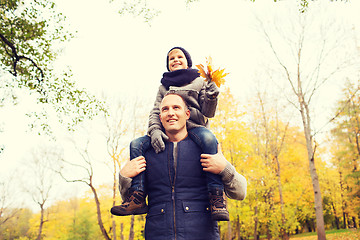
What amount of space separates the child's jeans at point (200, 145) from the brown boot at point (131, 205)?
0.06m

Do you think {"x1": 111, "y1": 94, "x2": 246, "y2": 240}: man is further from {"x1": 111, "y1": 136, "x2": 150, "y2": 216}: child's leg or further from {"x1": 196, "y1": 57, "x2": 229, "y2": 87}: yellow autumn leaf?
{"x1": 196, "y1": 57, "x2": 229, "y2": 87}: yellow autumn leaf

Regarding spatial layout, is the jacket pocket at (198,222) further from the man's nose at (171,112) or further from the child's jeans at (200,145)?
the man's nose at (171,112)

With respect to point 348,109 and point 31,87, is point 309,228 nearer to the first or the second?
point 348,109

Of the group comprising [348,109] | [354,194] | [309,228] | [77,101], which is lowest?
[309,228]

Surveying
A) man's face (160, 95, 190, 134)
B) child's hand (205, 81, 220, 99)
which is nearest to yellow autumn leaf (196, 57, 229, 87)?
child's hand (205, 81, 220, 99)

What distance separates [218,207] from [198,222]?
0.22 meters

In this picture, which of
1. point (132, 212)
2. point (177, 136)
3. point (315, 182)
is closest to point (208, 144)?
point (177, 136)

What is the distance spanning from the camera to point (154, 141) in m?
2.51

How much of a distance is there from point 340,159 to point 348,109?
20.8 ft

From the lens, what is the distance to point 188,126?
109 inches

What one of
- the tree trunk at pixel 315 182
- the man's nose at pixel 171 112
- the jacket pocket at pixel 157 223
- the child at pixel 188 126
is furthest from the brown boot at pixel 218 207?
the tree trunk at pixel 315 182

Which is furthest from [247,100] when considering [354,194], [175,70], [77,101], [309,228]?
[309,228]

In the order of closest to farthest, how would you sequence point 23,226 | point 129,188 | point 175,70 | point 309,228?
1. point 129,188
2. point 175,70
3. point 309,228
4. point 23,226

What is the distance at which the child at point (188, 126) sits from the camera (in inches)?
90.0
